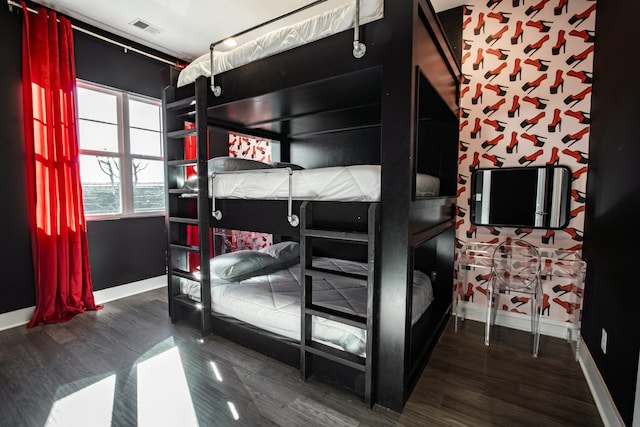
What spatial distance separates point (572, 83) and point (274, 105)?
2.38m

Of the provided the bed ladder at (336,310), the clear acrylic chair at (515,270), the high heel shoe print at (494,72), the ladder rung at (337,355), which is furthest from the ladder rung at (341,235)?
the high heel shoe print at (494,72)

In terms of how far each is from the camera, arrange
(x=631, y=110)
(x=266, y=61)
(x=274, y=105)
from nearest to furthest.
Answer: (x=631, y=110)
(x=266, y=61)
(x=274, y=105)

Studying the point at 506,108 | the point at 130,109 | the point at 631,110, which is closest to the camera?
the point at 631,110

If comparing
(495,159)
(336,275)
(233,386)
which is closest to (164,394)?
(233,386)

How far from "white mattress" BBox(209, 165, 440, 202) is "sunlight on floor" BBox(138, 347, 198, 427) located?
122 cm

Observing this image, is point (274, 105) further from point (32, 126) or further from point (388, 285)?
point (32, 126)

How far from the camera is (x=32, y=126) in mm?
2627

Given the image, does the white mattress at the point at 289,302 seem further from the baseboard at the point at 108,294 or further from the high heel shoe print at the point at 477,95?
the high heel shoe print at the point at 477,95

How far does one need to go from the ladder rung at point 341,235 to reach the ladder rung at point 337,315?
0.43 m

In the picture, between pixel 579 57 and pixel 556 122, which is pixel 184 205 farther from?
pixel 579 57

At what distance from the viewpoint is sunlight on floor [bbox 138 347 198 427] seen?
1.52m

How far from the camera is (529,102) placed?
2.52 meters

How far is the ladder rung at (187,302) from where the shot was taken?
2.42m

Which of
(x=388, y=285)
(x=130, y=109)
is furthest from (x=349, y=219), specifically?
(x=130, y=109)
